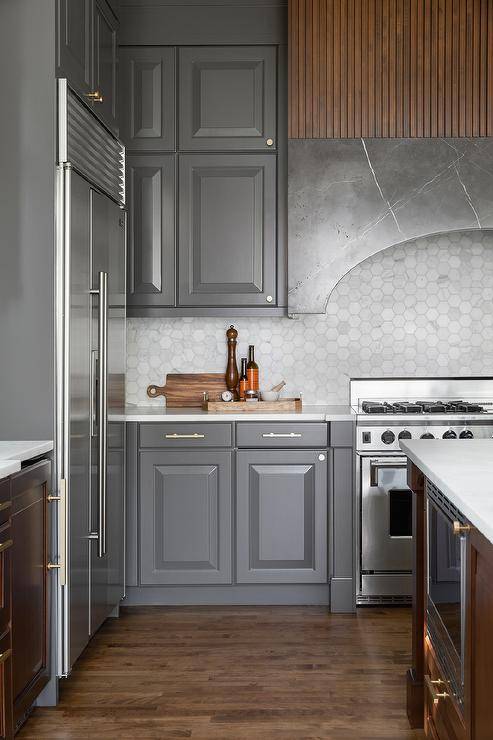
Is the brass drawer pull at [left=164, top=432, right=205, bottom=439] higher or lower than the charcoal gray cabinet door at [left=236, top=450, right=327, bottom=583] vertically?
higher

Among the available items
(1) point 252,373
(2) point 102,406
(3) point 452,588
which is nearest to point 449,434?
(1) point 252,373

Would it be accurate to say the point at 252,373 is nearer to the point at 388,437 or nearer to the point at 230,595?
the point at 388,437

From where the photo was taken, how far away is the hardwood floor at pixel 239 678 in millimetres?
2715

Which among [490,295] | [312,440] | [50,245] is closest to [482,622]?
[50,245]

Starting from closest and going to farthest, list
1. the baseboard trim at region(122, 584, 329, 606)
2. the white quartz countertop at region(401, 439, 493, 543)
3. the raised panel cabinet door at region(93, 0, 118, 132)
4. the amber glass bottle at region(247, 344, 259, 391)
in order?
the white quartz countertop at region(401, 439, 493, 543), the raised panel cabinet door at region(93, 0, 118, 132), the baseboard trim at region(122, 584, 329, 606), the amber glass bottle at region(247, 344, 259, 391)

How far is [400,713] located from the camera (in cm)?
280

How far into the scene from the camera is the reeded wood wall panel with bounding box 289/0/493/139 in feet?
13.3

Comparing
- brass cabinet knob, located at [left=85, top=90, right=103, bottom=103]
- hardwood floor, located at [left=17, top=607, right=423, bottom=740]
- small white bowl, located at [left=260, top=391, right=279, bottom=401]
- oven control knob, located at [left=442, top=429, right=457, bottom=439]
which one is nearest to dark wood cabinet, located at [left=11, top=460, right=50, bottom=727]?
hardwood floor, located at [left=17, top=607, right=423, bottom=740]

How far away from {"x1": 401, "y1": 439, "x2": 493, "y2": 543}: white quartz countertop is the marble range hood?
1605 mm

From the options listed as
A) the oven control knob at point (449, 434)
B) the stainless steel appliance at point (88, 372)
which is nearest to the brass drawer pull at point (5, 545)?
the stainless steel appliance at point (88, 372)

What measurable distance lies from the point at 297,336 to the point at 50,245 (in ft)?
6.60

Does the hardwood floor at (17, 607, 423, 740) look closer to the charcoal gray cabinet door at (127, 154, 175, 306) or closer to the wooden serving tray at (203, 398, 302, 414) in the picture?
the wooden serving tray at (203, 398, 302, 414)

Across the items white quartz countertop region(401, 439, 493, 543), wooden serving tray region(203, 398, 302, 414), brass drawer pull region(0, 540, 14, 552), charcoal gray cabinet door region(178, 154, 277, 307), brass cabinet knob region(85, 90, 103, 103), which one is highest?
brass cabinet knob region(85, 90, 103, 103)

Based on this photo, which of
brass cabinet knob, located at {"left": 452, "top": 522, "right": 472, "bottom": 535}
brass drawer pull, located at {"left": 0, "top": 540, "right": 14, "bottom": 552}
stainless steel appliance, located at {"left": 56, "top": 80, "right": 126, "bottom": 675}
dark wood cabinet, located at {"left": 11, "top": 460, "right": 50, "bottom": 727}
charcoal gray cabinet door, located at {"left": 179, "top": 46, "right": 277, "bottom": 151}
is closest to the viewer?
brass cabinet knob, located at {"left": 452, "top": 522, "right": 472, "bottom": 535}
